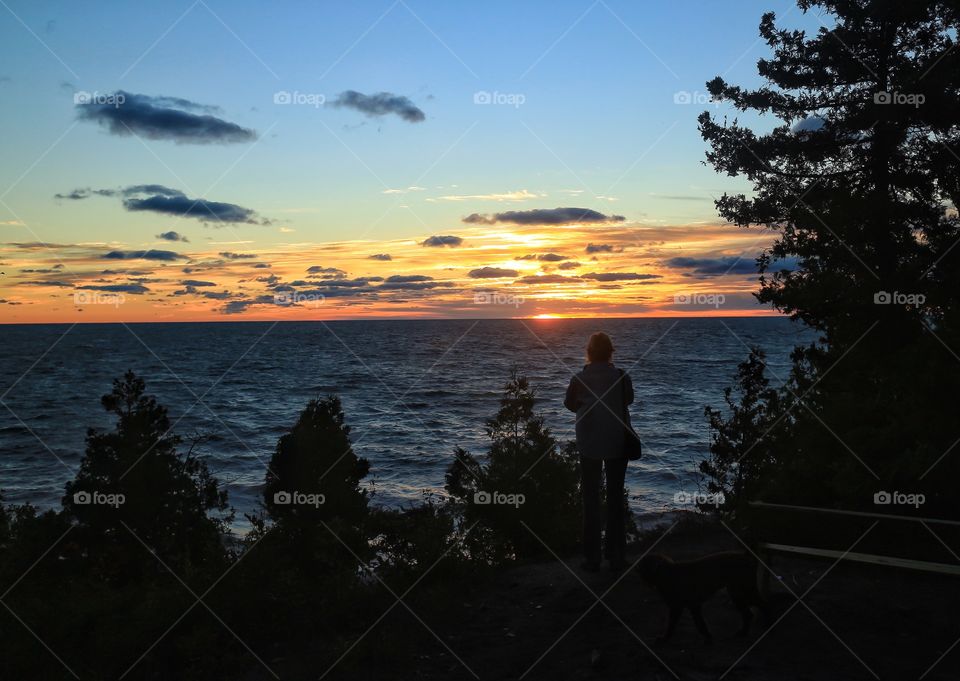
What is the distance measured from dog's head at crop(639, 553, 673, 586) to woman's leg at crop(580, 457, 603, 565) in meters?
1.84

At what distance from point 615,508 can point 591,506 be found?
27 cm

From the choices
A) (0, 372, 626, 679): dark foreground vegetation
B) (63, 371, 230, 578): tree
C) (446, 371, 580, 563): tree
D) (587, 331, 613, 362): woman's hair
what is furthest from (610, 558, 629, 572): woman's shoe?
(63, 371, 230, 578): tree

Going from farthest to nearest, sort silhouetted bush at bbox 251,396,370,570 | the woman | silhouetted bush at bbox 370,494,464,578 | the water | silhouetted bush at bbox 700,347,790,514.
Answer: the water, silhouetted bush at bbox 700,347,790,514, silhouetted bush at bbox 251,396,370,570, silhouetted bush at bbox 370,494,464,578, the woman

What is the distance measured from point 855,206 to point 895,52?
3182 millimetres

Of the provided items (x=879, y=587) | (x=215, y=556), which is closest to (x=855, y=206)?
(x=879, y=587)

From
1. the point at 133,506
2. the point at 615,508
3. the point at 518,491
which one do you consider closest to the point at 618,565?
the point at 615,508

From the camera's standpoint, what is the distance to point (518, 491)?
12.0m

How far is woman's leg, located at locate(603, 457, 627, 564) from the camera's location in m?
8.40

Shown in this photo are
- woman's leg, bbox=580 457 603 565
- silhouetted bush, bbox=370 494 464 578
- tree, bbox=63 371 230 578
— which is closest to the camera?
woman's leg, bbox=580 457 603 565

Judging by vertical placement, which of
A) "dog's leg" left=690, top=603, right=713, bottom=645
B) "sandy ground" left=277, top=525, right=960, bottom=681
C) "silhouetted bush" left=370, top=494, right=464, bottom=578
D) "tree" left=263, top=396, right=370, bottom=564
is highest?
"tree" left=263, top=396, right=370, bottom=564

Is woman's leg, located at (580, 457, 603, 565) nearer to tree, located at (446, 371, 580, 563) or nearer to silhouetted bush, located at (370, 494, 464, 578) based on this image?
silhouetted bush, located at (370, 494, 464, 578)

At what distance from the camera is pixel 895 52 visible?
13320mm

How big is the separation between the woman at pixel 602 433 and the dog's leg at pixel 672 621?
1774mm

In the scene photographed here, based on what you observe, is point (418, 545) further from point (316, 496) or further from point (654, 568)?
point (654, 568)
